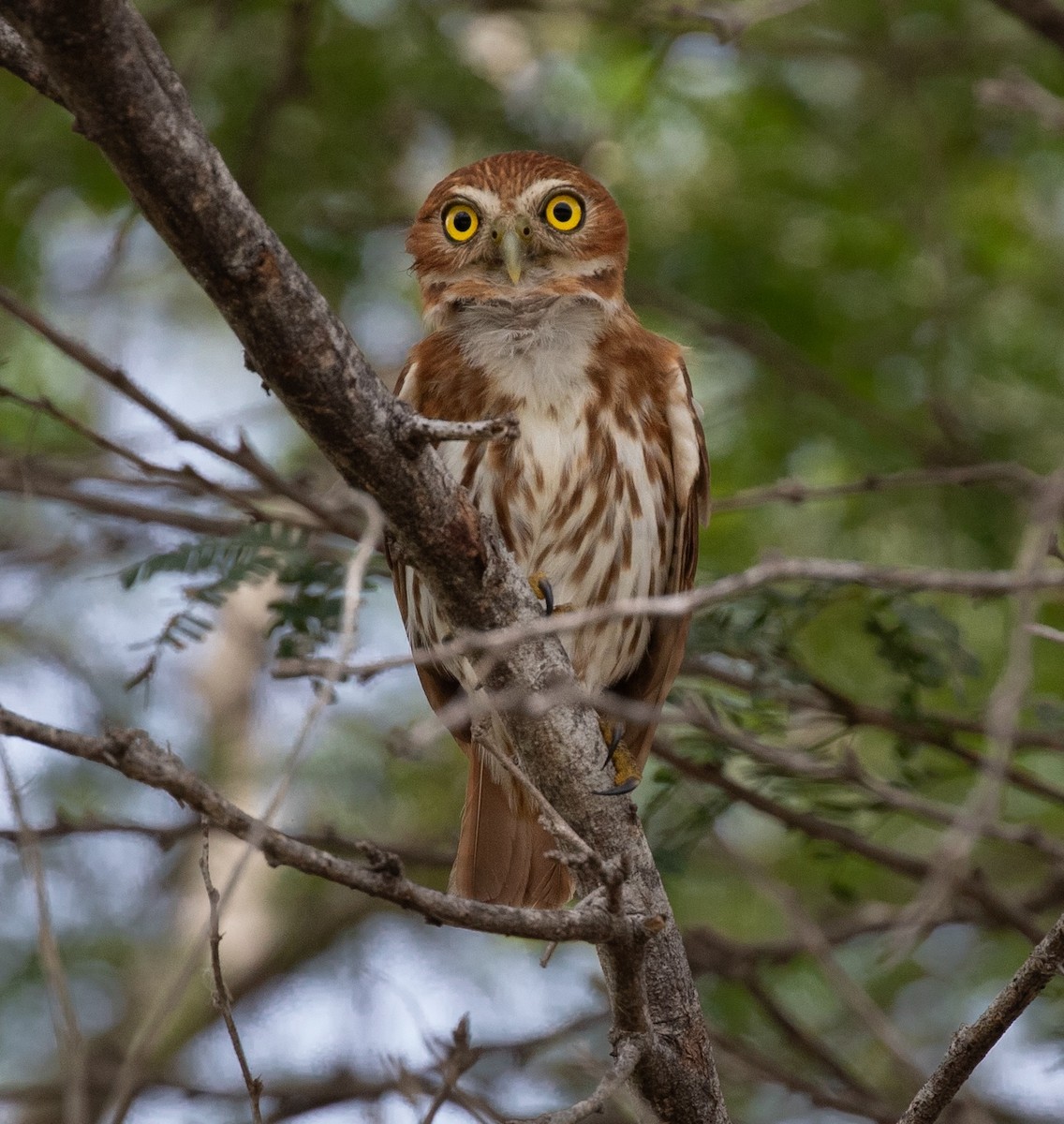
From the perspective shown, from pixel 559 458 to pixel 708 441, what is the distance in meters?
2.04

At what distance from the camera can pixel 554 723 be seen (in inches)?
116

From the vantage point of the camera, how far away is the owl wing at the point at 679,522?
3.79 metres

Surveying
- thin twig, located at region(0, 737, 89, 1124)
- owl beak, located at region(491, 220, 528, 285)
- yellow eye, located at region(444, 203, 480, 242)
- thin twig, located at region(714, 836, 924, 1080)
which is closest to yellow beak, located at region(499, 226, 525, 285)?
owl beak, located at region(491, 220, 528, 285)

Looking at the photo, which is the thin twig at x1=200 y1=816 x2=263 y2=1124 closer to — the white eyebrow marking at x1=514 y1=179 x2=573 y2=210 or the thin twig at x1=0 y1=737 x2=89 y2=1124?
the thin twig at x1=0 y1=737 x2=89 y2=1124

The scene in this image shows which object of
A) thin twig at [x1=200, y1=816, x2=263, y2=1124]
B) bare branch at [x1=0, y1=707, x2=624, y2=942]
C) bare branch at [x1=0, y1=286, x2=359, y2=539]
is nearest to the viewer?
bare branch at [x1=0, y1=707, x2=624, y2=942]

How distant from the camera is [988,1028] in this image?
7.56ft

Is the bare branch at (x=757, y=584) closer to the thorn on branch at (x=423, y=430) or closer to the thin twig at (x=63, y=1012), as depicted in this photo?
the thin twig at (x=63, y=1012)

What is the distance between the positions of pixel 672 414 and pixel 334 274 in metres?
1.96

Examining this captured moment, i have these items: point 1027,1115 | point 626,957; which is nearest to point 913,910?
point 626,957

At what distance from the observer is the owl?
12.1 feet

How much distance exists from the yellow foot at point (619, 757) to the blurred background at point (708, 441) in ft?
2.38

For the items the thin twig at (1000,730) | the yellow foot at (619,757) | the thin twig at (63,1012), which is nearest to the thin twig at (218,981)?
the thin twig at (63,1012)

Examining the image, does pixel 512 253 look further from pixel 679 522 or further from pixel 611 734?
pixel 611 734

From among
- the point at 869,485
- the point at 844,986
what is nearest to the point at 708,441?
the point at 869,485
